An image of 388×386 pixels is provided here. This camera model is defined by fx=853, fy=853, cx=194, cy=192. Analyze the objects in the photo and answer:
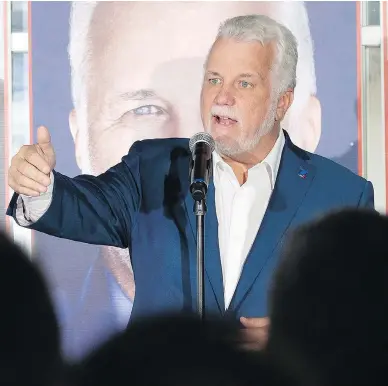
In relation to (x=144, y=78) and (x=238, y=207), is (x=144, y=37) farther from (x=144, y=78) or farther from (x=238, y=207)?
(x=238, y=207)

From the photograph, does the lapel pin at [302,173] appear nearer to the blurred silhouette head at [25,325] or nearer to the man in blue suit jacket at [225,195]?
the man in blue suit jacket at [225,195]

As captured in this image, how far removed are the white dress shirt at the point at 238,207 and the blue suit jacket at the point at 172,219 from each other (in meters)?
0.06

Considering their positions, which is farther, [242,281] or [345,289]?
[242,281]

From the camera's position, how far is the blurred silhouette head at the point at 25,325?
2.77 ft

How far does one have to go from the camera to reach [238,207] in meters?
3.09

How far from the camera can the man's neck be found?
3.20 m

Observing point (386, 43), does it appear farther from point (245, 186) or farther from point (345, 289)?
point (345, 289)

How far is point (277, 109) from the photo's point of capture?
10.9 feet

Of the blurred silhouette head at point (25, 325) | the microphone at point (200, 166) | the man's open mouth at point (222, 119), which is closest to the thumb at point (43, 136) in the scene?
the microphone at point (200, 166)

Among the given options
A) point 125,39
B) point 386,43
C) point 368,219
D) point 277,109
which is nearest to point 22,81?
point 125,39

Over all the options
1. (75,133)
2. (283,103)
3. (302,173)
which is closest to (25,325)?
(302,173)

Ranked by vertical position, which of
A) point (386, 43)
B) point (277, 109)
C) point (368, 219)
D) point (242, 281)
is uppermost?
point (386, 43)

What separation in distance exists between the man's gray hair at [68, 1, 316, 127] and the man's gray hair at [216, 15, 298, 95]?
0.16 meters

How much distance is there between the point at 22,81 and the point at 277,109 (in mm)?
1052
